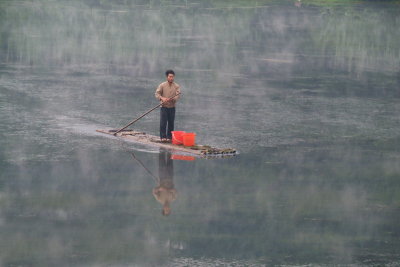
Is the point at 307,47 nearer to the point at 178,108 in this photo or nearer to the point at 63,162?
the point at 178,108

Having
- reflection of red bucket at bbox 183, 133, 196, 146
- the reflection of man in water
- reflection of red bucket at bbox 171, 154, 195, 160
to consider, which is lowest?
the reflection of man in water

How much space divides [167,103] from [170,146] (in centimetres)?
91

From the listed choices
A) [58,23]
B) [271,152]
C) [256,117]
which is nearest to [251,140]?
[271,152]

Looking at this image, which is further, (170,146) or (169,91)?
(169,91)

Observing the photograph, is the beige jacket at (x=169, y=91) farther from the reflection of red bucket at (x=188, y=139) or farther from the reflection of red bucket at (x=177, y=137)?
the reflection of red bucket at (x=188, y=139)

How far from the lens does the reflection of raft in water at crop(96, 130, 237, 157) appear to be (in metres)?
17.2

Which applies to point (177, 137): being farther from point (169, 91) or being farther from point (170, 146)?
point (169, 91)

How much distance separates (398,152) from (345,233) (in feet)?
18.7

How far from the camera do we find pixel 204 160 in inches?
664

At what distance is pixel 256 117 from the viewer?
21281mm

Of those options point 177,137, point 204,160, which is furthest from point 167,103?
point 204,160

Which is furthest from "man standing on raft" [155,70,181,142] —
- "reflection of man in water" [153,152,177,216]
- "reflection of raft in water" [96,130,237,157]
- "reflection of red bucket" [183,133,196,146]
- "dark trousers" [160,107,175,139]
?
"reflection of man in water" [153,152,177,216]

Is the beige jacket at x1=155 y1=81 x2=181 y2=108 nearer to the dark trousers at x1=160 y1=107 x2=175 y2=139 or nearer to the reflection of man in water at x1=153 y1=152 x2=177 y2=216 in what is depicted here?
the dark trousers at x1=160 y1=107 x2=175 y2=139

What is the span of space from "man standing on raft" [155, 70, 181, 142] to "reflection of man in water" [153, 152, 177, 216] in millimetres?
1189
